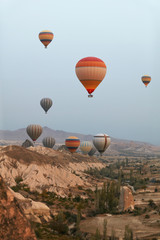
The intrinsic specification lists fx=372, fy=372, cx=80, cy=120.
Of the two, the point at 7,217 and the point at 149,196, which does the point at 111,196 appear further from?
the point at 7,217

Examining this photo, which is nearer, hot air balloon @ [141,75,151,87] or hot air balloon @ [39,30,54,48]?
hot air balloon @ [39,30,54,48]

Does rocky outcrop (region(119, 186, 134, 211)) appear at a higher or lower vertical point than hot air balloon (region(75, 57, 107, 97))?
lower

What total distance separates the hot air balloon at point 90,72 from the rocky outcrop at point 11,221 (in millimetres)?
40629

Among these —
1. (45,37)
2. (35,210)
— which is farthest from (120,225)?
(45,37)

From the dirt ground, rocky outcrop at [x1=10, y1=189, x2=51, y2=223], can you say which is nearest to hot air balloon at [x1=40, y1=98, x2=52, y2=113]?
the dirt ground

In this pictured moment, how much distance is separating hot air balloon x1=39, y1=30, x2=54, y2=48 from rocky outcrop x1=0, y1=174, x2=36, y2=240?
7716cm

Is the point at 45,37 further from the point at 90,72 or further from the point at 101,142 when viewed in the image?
the point at 90,72

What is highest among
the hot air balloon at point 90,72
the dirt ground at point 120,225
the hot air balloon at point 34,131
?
the hot air balloon at point 90,72

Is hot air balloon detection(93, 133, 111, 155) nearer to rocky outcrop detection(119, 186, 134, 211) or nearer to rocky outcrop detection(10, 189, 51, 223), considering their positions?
rocky outcrop detection(119, 186, 134, 211)

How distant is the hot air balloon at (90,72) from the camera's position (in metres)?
57.7

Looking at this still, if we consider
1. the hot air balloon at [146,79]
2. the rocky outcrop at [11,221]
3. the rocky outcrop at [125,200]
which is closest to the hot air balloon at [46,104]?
the hot air balloon at [146,79]

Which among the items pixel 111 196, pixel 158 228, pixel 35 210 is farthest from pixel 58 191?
pixel 158 228

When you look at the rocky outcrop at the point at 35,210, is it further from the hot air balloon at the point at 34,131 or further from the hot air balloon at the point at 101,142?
the hot air balloon at the point at 34,131

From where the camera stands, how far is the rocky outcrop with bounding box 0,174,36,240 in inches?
666
